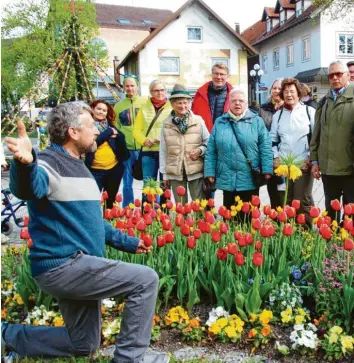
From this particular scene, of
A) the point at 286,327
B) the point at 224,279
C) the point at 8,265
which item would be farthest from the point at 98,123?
the point at 286,327

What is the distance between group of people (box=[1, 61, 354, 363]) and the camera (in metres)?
2.71

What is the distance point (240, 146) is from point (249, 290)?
2.21 metres

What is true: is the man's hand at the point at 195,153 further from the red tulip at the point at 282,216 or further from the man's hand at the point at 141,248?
the man's hand at the point at 141,248

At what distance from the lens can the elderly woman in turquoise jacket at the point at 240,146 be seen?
17.3ft

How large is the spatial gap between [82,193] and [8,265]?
A: 1953 mm

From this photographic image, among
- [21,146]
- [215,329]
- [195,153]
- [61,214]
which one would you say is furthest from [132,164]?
[21,146]

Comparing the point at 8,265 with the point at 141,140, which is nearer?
the point at 8,265

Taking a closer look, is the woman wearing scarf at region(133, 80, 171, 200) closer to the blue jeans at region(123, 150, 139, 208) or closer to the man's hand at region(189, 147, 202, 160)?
the blue jeans at region(123, 150, 139, 208)

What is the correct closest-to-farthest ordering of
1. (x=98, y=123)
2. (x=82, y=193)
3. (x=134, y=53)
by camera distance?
(x=82, y=193) < (x=98, y=123) < (x=134, y=53)

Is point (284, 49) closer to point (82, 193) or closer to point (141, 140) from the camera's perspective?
point (141, 140)

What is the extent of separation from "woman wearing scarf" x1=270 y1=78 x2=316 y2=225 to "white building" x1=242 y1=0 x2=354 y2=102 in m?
23.5

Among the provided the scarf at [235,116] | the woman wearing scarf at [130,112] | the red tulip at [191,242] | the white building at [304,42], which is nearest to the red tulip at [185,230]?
the red tulip at [191,242]

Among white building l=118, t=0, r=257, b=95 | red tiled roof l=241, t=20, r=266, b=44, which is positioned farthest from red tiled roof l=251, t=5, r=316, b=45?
white building l=118, t=0, r=257, b=95

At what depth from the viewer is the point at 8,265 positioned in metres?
4.39
